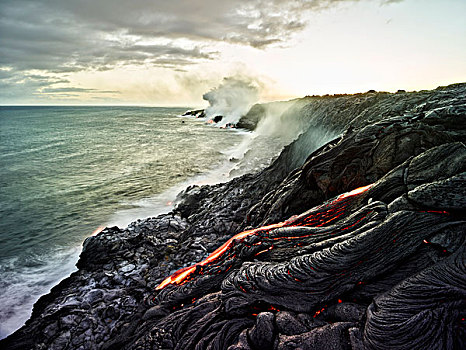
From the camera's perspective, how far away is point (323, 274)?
546 centimetres

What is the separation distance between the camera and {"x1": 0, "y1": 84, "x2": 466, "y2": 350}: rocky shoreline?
4.37 m

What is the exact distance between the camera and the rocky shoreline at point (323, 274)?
14.3 ft

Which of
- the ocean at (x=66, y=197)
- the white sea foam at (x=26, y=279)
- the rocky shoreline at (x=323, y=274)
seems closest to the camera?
the rocky shoreline at (x=323, y=274)

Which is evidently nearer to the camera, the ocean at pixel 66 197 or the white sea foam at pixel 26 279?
the white sea foam at pixel 26 279

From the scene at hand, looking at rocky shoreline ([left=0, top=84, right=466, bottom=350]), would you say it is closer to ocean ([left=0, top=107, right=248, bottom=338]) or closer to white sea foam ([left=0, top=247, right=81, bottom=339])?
white sea foam ([left=0, top=247, right=81, bottom=339])

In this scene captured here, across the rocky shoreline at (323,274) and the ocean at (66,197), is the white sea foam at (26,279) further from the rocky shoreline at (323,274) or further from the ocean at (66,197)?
the rocky shoreline at (323,274)

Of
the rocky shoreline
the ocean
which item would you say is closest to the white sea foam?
the ocean

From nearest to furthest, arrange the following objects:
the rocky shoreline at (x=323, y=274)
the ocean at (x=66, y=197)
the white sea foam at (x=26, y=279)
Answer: the rocky shoreline at (x=323, y=274) < the white sea foam at (x=26, y=279) < the ocean at (x=66, y=197)

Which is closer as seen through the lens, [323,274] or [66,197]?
[323,274]

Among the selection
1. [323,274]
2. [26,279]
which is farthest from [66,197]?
[323,274]

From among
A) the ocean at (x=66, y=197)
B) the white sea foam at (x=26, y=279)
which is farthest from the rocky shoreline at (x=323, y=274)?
the ocean at (x=66, y=197)

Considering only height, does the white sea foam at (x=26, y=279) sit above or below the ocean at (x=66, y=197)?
below

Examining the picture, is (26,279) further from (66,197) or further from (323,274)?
(323,274)

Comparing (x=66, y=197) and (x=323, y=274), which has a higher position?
(x=323, y=274)
